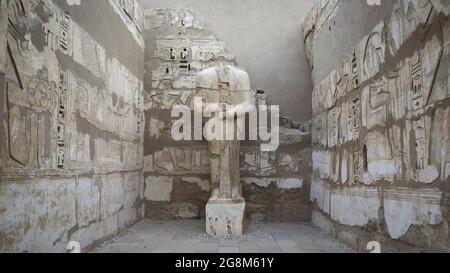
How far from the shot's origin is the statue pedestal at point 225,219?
396 cm

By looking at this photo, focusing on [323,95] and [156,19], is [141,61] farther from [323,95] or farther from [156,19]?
[323,95]

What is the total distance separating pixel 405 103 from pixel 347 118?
3.84 feet

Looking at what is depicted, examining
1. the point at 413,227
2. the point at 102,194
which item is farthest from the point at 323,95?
the point at 102,194

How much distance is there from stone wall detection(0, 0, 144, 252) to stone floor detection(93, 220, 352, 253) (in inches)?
9.0

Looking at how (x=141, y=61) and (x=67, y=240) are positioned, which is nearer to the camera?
(x=67, y=240)

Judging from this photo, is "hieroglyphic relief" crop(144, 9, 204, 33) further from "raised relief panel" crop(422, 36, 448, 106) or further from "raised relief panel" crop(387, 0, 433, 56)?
"raised relief panel" crop(422, 36, 448, 106)

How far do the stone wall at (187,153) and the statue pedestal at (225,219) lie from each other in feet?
3.66

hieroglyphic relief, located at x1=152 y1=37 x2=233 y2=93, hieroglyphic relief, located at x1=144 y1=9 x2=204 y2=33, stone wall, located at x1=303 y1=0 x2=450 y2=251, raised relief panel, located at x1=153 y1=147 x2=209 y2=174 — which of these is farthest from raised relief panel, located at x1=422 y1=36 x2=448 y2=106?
hieroglyphic relief, located at x1=144 y1=9 x2=204 y2=33

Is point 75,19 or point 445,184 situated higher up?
point 75,19

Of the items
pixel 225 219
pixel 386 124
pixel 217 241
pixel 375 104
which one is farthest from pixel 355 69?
→ pixel 217 241

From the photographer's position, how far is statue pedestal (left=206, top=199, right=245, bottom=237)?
13.0 feet

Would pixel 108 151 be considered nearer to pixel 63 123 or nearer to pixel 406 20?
pixel 63 123

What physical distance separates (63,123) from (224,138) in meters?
1.84

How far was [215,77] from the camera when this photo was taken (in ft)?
14.5
